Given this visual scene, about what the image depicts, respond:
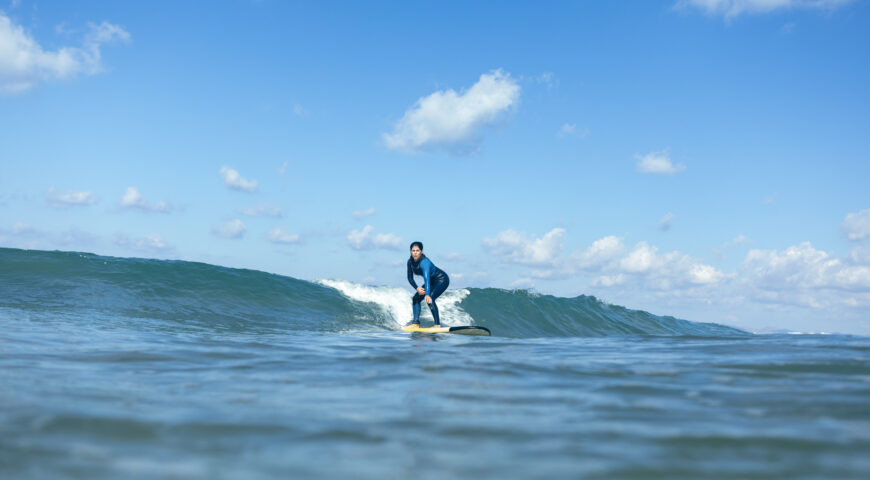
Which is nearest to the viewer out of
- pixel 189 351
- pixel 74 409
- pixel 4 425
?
pixel 4 425

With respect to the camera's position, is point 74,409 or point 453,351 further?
point 453,351

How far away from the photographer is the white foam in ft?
65.9

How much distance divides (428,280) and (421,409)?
9.72 m

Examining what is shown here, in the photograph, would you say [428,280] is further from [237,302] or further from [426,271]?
[237,302]

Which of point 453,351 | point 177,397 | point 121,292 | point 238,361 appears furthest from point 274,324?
point 177,397

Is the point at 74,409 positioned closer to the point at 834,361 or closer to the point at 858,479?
the point at 858,479

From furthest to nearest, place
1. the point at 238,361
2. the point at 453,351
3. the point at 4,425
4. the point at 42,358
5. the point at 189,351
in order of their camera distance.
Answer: the point at 453,351, the point at 189,351, the point at 238,361, the point at 42,358, the point at 4,425

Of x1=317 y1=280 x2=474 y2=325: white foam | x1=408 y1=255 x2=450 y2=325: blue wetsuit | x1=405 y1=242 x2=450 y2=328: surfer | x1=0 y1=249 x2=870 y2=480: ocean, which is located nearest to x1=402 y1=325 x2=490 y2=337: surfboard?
x1=405 y1=242 x2=450 y2=328: surfer

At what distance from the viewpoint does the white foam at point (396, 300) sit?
2009cm

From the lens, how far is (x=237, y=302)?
16.4 meters

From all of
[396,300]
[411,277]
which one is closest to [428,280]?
[411,277]

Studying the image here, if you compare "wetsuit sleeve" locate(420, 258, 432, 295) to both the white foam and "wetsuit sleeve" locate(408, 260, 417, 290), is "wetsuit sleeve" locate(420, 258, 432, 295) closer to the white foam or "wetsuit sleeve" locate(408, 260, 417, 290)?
"wetsuit sleeve" locate(408, 260, 417, 290)

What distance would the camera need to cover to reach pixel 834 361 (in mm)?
6102

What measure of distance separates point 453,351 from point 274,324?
7869 millimetres
